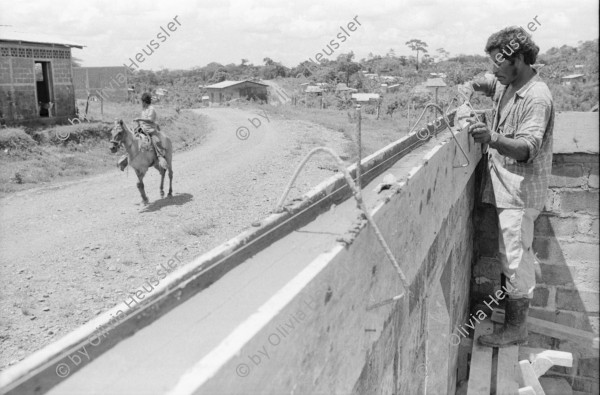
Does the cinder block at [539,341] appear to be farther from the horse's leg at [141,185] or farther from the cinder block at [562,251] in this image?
the horse's leg at [141,185]

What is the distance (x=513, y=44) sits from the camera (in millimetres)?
4785

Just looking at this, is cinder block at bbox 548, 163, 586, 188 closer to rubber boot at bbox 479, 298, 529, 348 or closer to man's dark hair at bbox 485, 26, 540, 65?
rubber boot at bbox 479, 298, 529, 348

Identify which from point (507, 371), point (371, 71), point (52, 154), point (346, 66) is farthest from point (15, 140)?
point (371, 71)

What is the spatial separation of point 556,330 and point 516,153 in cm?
294

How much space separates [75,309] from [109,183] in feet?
25.0

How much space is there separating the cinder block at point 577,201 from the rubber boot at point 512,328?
150 cm

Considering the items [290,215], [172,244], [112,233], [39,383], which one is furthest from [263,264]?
[112,233]

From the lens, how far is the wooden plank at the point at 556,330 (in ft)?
20.9

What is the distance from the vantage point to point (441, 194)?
4.50m

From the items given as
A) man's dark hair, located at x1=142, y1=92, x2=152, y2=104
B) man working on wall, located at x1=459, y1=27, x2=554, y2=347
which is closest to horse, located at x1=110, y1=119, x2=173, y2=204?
man's dark hair, located at x1=142, y1=92, x2=152, y2=104

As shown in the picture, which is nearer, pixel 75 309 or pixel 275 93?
pixel 75 309

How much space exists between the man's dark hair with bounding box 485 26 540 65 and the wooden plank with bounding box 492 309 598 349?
119 inches

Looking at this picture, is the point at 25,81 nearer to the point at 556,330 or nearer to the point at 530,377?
the point at 556,330

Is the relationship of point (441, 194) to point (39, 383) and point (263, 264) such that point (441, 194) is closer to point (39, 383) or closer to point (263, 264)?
point (263, 264)
